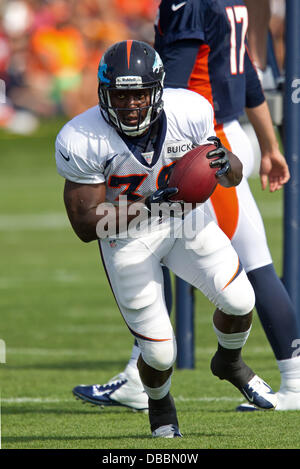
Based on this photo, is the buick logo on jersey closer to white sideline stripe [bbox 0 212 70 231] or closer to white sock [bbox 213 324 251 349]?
white sock [bbox 213 324 251 349]

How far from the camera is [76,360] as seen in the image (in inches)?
244

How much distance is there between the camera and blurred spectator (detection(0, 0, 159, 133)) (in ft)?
57.8

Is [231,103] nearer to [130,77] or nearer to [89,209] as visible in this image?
[130,77]

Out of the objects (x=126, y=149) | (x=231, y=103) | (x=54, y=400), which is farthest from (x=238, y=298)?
(x=54, y=400)

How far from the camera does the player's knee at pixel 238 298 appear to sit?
3.57 meters

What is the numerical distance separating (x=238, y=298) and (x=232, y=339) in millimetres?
236

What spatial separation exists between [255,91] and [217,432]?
1631 millimetres

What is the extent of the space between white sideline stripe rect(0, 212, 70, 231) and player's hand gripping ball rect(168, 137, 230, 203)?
→ 9.13m

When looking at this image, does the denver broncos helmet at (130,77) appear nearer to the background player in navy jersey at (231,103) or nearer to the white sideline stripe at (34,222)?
the background player in navy jersey at (231,103)

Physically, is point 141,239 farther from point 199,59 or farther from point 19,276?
point 19,276

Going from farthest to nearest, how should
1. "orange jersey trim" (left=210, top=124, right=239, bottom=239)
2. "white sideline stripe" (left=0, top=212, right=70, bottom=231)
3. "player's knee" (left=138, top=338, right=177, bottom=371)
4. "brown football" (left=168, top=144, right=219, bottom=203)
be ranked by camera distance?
"white sideline stripe" (left=0, top=212, right=70, bottom=231) < "orange jersey trim" (left=210, top=124, right=239, bottom=239) < "player's knee" (left=138, top=338, right=177, bottom=371) < "brown football" (left=168, top=144, right=219, bottom=203)

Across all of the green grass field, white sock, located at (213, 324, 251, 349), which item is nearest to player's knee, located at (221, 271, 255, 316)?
white sock, located at (213, 324, 251, 349)

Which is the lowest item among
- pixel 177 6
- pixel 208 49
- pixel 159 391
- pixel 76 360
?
pixel 76 360

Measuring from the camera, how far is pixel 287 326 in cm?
417
